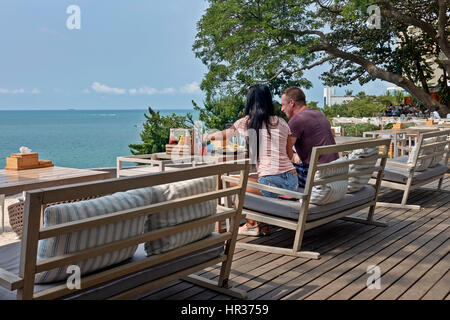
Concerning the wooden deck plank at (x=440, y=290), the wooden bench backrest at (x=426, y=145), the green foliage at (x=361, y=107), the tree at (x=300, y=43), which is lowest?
the wooden deck plank at (x=440, y=290)

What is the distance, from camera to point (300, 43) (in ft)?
55.9

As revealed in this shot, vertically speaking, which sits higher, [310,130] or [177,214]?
[310,130]

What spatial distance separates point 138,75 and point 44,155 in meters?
46.8

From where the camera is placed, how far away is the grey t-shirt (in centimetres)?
368

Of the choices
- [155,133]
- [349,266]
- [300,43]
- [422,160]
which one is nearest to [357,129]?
[300,43]

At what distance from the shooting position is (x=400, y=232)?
372 cm

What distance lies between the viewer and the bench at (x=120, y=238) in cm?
154

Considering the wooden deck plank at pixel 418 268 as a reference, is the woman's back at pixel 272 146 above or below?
above

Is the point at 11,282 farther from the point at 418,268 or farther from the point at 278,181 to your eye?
the point at 418,268

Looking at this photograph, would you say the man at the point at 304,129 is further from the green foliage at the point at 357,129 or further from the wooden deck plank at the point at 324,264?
the green foliage at the point at 357,129

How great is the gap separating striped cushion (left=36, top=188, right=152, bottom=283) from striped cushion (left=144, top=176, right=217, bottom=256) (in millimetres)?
107

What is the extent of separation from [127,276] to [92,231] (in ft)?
1.08

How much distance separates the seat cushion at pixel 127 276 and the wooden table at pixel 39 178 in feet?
2.50

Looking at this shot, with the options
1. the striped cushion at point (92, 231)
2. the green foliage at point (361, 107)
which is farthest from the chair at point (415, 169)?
the green foliage at point (361, 107)
